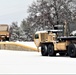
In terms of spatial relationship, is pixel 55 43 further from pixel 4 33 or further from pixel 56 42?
pixel 4 33

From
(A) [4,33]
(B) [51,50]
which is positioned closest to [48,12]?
(A) [4,33]

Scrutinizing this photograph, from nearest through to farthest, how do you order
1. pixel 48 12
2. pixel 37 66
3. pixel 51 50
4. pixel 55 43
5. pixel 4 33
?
1. pixel 37 66
2. pixel 55 43
3. pixel 51 50
4. pixel 4 33
5. pixel 48 12

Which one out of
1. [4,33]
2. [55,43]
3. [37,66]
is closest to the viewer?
[37,66]

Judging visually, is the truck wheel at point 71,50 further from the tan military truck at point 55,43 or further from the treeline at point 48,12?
the treeline at point 48,12

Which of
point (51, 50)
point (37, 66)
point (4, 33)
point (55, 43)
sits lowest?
point (37, 66)

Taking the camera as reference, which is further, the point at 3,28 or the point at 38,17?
the point at 38,17

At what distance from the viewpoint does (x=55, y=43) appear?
86.3ft

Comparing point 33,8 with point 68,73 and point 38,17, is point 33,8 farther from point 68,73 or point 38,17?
point 68,73

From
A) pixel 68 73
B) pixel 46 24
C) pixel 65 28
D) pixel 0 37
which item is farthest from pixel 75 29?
pixel 46 24

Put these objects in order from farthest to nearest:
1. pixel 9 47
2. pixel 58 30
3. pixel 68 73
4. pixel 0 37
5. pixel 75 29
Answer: pixel 0 37 < pixel 9 47 < pixel 58 30 < pixel 75 29 < pixel 68 73

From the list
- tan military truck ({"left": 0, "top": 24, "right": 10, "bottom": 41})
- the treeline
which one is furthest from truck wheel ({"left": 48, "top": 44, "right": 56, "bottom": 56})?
the treeline

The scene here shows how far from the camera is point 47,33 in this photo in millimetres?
27766

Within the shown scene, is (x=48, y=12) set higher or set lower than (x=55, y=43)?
higher

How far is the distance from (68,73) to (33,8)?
206 ft
